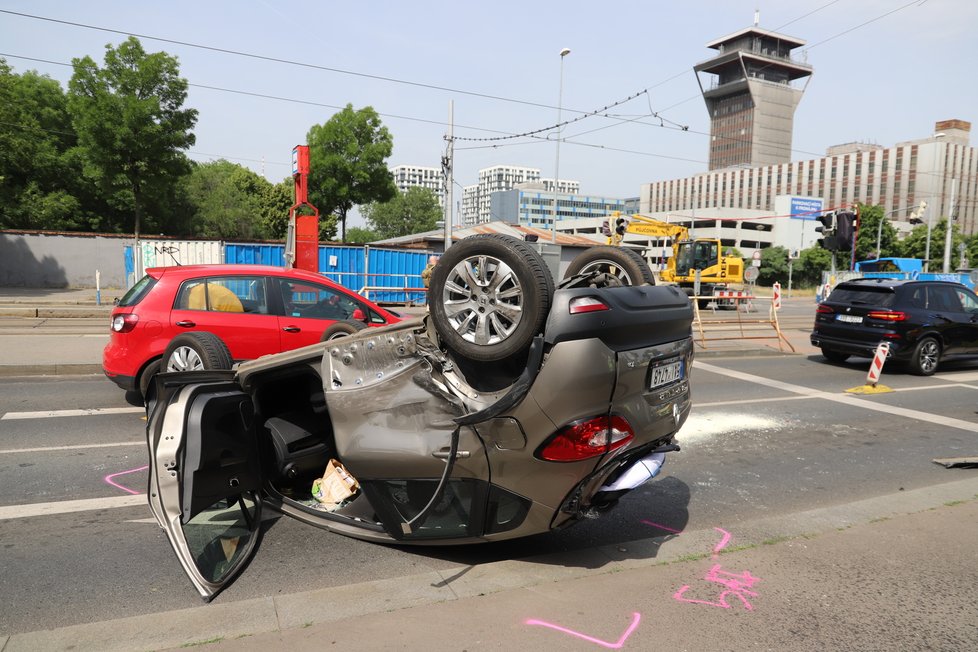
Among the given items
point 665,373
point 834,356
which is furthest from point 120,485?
point 834,356

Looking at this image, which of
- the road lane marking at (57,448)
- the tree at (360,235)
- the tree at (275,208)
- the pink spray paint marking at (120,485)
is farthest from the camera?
the tree at (360,235)

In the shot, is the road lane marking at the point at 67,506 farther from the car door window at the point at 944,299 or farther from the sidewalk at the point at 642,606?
the car door window at the point at 944,299

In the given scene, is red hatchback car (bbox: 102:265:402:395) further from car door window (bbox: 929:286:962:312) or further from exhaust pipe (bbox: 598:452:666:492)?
car door window (bbox: 929:286:962:312)

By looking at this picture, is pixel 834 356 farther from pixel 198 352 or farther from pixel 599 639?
pixel 198 352

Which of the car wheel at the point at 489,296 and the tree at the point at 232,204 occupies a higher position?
the tree at the point at 232,204

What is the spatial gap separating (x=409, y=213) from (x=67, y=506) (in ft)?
288

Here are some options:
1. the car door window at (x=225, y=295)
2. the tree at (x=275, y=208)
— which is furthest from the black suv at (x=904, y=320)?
the tree at (x=275, y=208)

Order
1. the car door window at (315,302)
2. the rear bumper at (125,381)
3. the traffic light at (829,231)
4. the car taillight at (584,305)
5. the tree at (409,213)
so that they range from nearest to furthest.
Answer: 1. the car taillight at (584,305)
2. the rear bumper at (125,381)
3. the car door window at (315,302)
4. the traffic light at (829,231)
5. the tree at (409,213)

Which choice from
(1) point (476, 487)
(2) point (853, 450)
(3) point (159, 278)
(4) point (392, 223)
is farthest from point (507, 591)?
(4) point (392, 223)

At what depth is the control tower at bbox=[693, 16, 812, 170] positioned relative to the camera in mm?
136750

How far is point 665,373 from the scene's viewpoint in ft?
11.7

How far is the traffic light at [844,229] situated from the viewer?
60.5ft

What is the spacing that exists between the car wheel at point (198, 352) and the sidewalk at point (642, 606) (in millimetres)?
1877

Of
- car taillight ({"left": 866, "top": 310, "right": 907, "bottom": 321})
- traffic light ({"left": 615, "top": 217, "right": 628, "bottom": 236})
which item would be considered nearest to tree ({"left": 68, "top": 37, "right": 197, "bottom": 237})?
traffic light ({"left": 615, "top": 217, "right": 628, "bottom": 236})
